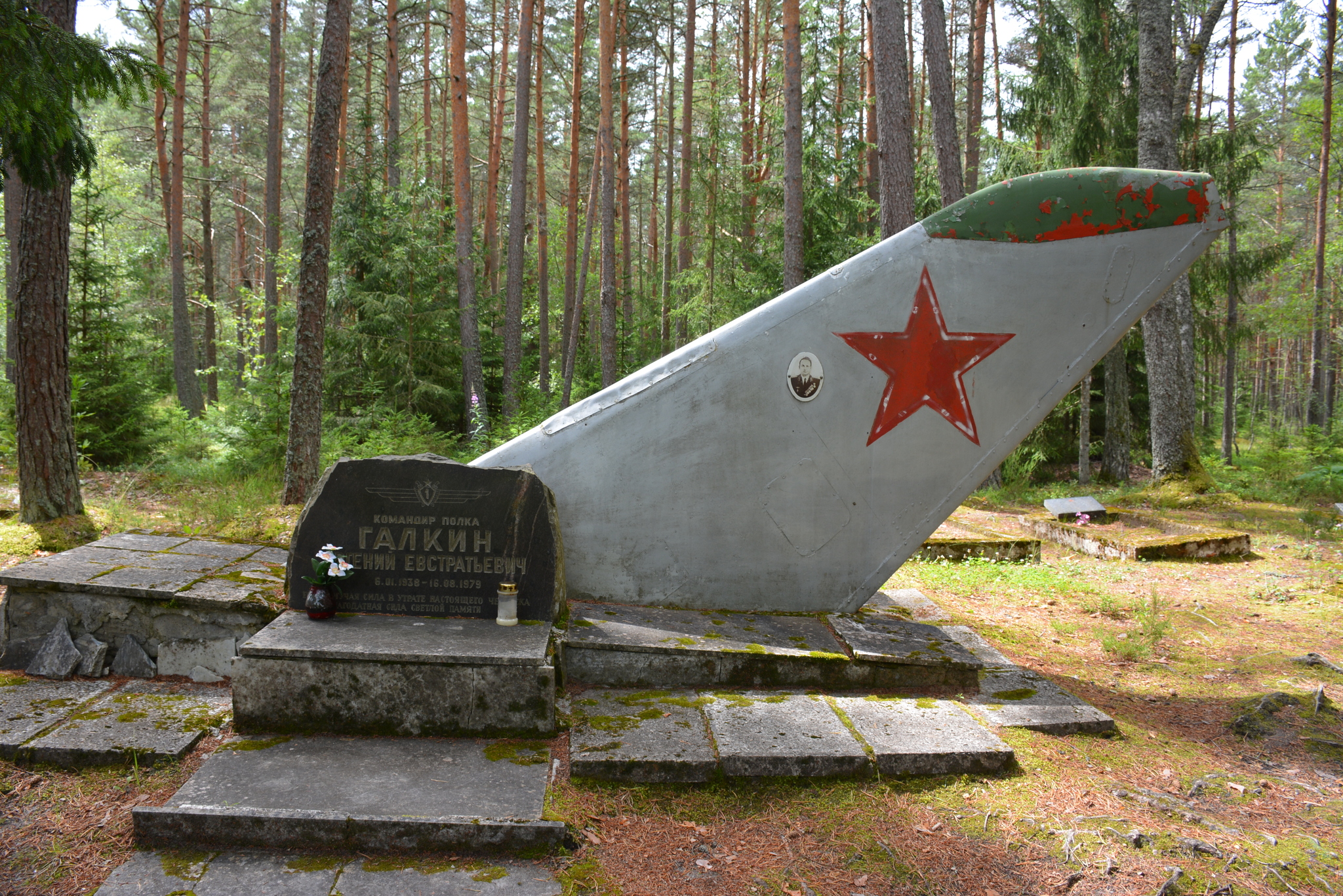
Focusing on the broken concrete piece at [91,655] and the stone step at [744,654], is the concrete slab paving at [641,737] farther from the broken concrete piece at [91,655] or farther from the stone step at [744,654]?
the broken concrete piece at [91,655]

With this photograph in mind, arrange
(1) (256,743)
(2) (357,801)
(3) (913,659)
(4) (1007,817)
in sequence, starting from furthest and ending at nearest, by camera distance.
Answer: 1. (3) (913,659)
2. (1) (256,743)
3. (4) (1007,817)
4. (2) (357,801)

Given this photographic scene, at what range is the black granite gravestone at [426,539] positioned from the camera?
3.51 meters

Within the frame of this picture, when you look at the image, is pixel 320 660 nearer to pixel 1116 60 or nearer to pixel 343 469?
pixel 343 469

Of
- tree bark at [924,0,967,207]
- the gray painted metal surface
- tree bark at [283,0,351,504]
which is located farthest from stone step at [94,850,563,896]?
tree bark at [924,0,967,207]

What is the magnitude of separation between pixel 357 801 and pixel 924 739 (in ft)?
7.40

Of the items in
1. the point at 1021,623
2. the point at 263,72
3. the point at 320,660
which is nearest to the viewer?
the point at 320,660

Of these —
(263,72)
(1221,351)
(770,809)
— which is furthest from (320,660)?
(263,72)

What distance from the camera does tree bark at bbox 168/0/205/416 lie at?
14227 mm

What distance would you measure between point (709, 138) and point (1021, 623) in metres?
10.6

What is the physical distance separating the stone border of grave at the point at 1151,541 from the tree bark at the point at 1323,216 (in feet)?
45.1

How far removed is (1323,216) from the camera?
17.5m

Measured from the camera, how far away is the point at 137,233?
22750 mm

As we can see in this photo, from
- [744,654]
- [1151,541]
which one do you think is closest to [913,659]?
[744,654]

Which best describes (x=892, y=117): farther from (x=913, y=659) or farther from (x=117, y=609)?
(x=117, y=609)
